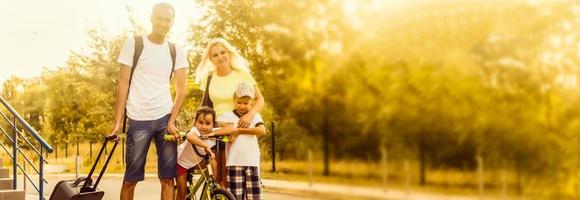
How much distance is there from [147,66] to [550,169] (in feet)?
28.3

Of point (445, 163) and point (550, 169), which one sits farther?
point (445, 163)

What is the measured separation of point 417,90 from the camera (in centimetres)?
1423

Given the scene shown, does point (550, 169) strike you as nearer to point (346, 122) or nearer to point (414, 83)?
point (414, 83)

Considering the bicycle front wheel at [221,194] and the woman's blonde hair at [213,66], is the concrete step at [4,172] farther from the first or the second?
the bicycle front wheel at [221,194]

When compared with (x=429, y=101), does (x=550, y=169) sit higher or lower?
lower

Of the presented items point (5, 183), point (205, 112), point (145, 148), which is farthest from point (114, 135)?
point (5, 183)

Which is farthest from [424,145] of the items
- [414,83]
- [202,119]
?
[202,119]

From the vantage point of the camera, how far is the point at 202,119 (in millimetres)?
4809

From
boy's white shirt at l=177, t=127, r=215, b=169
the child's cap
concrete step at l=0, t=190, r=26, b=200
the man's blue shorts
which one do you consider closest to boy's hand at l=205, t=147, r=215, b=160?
boy's white shirt at l=177, t=127, r=215, b=169

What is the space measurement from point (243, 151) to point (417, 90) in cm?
985

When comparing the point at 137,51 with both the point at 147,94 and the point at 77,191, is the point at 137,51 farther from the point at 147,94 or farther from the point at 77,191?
the point at 77,191

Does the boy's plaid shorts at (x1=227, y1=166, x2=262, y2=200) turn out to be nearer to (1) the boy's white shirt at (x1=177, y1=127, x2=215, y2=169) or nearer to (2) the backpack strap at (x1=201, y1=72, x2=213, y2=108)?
(1) the boy's white shirt at (x1=177, y1=127, x2=215, y2=169)

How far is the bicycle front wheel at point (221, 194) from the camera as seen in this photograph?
4550mm

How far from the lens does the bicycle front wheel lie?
4.55 m
